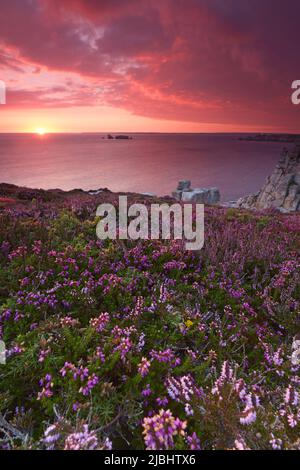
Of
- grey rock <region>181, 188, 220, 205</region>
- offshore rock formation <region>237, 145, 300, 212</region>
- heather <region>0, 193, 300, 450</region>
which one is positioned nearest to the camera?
heather <region>0, 193, 300, 450</region>

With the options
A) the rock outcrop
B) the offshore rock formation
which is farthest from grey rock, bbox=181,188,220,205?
the offshore rock formation

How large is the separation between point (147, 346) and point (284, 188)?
4536cm

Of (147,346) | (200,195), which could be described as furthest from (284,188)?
(147,346)

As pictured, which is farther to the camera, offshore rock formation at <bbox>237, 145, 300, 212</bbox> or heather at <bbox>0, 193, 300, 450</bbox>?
offshore rock formation at <bbox>237, 145, 300, 212</bbox>

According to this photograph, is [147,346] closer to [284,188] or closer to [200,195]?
[284,188]

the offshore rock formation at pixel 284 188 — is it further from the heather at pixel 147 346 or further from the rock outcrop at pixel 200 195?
the heather at pixel 147 346

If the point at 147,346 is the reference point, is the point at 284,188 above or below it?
above

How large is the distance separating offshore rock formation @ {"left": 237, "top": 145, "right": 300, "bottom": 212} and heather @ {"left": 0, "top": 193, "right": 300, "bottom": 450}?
38.3m

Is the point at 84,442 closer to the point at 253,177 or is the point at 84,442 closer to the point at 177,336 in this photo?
the point at 177,336

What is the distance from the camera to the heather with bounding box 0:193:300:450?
2.49 metres

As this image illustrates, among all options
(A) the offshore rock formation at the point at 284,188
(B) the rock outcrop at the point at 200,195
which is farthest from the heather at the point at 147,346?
(B) the rock outcrop at the point at 200,195

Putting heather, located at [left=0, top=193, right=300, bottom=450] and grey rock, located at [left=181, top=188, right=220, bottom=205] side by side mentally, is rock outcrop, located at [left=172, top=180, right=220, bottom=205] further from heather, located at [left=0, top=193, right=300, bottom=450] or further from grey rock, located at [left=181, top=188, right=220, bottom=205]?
heather, located at [left=0, top=193, right=300, bottom=450]

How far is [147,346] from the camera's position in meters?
3.55

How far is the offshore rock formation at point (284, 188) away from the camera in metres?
41.8
